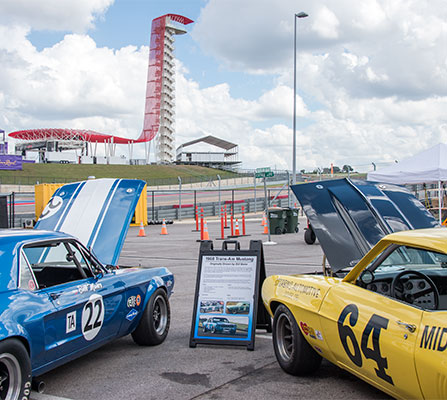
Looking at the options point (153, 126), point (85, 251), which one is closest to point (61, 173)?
Answer: point (153, 126)

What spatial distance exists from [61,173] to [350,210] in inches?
3162

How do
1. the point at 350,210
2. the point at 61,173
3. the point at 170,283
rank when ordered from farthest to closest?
the point at 61,173 → the point at 350,210 → the point at 170,283

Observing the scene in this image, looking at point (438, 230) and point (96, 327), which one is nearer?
point (438, 230)

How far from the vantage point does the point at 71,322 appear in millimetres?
4297

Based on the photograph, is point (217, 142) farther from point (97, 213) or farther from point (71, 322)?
point (71, 322)

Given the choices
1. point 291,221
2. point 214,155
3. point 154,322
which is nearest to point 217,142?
point 214,155

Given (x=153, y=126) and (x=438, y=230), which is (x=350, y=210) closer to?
(x=438, y=230)

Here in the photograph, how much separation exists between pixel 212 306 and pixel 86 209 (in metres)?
4.65

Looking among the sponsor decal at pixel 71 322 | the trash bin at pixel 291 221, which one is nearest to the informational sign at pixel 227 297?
the sponsor decal at pixel 71 322

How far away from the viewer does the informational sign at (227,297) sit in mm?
5438

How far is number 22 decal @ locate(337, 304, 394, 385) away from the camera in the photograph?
341 centimetres

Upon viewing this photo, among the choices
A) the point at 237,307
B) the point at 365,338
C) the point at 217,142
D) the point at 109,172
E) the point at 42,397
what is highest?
the point at 217,142

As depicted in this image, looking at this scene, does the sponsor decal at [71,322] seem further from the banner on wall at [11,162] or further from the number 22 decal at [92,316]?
the banner on wall at [11,162]

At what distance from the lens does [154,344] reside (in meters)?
5.59
